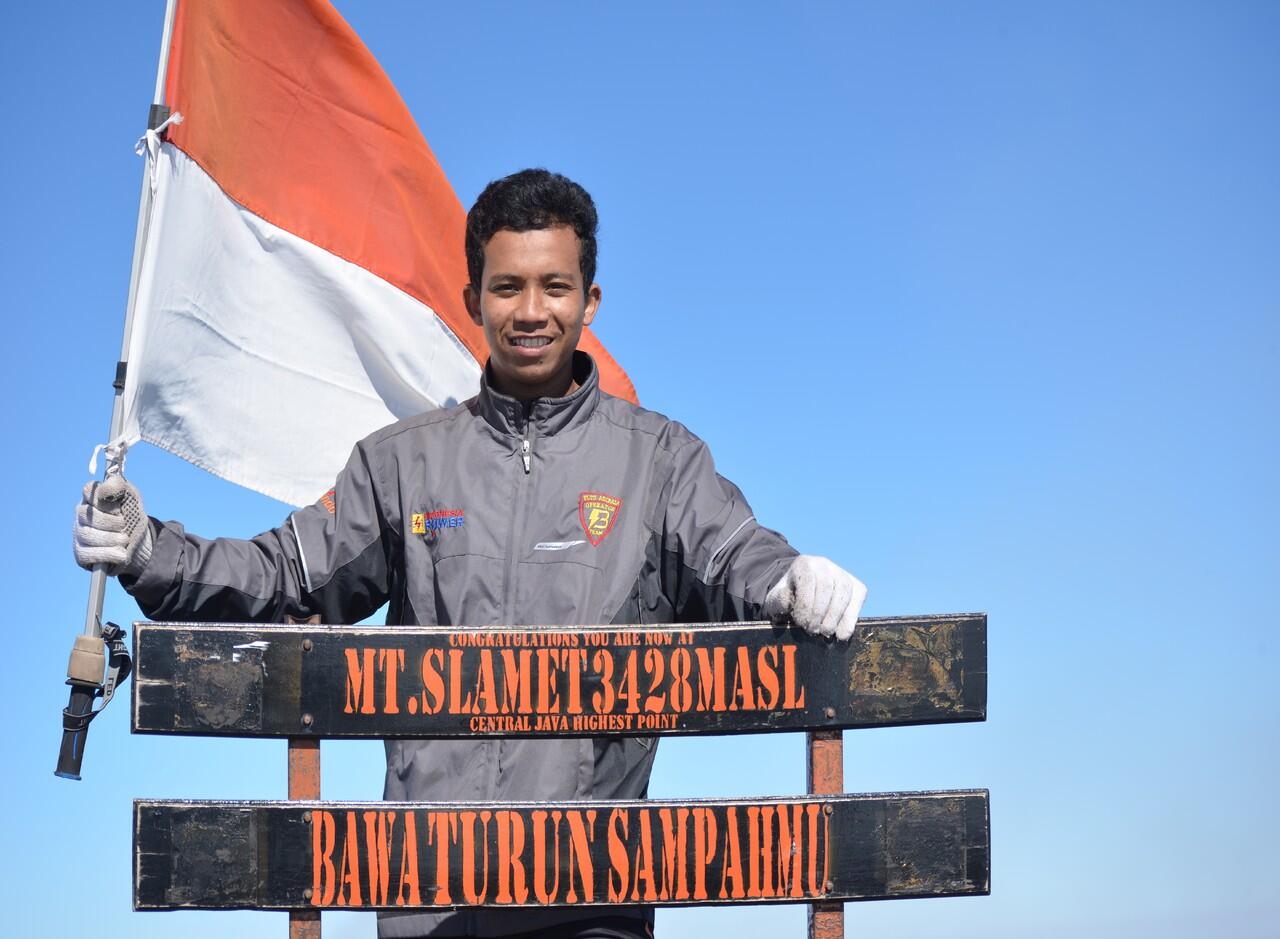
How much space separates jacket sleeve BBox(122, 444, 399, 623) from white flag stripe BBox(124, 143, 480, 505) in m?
1.00

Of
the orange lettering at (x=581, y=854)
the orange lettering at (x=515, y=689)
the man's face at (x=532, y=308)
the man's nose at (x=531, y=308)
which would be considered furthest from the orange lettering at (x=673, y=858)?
the man's nose at (x=531, y=308)

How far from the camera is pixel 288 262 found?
6.89 metres

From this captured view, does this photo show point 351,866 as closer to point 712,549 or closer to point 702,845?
point 702,845

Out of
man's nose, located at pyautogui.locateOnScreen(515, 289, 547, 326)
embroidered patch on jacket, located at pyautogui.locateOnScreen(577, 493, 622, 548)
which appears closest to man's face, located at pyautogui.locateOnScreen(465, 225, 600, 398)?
man's nose, located at pyautogui.locateOnScreen(515, 289, 547, 326)

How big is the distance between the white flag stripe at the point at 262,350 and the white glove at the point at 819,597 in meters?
2.77

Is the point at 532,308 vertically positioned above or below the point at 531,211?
below

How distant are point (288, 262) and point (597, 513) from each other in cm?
288

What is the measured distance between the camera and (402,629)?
4.38 metres

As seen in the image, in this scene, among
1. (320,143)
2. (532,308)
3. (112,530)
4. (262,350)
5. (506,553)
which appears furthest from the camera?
(320,143)

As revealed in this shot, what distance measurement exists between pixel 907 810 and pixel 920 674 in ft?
1.45

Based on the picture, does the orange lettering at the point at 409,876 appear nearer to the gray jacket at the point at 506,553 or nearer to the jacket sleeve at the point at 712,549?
the gray jacket at the point at 506,553

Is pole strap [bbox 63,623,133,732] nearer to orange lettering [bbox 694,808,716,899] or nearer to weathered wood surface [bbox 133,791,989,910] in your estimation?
weathered wood surface [bbox 133,791,989,910]

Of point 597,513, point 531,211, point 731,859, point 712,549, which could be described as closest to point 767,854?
point 731,859

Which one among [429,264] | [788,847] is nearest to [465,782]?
[788,847]
